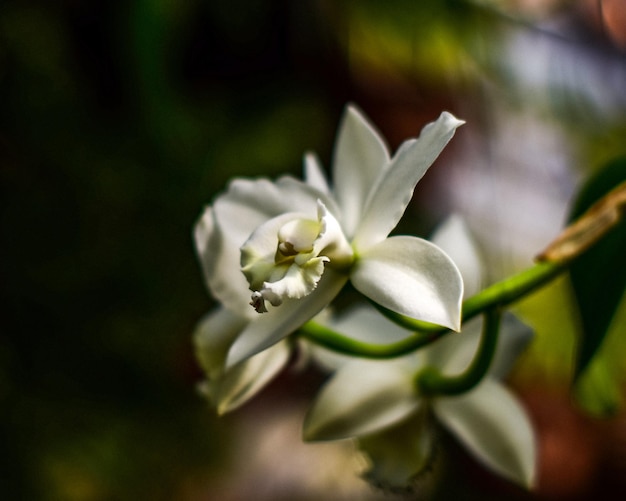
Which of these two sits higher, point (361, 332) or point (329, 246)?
point (329, 246)

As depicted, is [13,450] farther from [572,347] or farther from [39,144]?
[572,347]

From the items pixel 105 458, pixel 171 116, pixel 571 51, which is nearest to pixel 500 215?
pixel 571 51

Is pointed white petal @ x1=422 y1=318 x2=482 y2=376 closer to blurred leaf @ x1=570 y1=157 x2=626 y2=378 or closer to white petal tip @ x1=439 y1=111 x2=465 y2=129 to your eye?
blurred leaf @ x1=570 y1=157 x2=626 y2=378

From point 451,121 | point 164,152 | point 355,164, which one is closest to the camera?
point 451,121

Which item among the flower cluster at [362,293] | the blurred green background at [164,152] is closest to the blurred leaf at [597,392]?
the flower cluster at [362,293]

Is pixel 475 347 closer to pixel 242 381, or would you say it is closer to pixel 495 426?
pixel 495 426

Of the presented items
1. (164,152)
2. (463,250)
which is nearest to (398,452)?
(463,250)

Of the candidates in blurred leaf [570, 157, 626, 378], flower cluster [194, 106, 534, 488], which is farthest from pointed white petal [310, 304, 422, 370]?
blurred leaf [570, 157, 626, 378]
